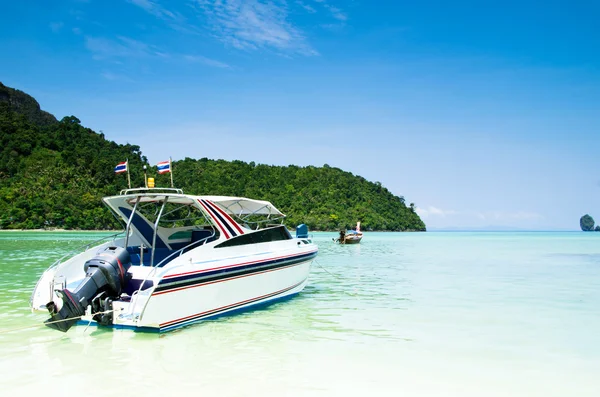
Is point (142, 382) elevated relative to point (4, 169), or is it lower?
lower

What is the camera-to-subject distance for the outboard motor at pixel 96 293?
7.72 m

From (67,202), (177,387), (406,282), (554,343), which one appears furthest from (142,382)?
(67,202)

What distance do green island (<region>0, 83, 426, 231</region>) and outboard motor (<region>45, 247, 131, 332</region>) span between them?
8611 centimetres

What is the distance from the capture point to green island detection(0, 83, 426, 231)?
88188 millimetres

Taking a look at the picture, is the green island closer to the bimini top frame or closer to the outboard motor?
the bimini top frame

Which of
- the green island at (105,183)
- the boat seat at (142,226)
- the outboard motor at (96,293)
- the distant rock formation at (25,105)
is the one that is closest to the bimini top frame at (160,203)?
the boat seat at (142,226)

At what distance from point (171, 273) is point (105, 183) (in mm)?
98140

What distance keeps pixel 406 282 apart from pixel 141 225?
995cm

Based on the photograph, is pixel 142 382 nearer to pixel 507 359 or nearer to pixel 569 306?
pixel 507 359

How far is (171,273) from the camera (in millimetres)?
7934

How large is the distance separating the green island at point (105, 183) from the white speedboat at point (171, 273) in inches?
3300

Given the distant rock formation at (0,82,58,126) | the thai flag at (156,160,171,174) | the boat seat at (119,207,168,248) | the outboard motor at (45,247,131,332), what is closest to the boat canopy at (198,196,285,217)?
the thai flag at (156,160,171,174)

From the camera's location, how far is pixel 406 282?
56.7 feet

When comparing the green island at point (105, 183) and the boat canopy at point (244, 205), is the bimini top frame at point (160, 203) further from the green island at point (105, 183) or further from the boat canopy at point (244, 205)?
the green island at point (105, 183)
